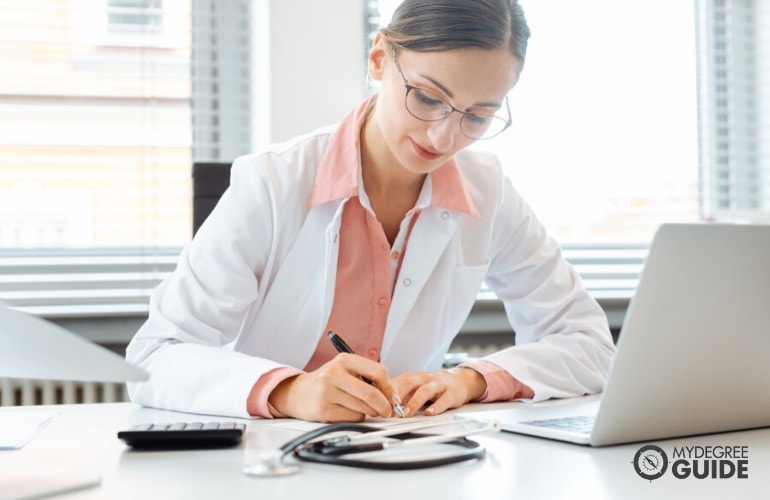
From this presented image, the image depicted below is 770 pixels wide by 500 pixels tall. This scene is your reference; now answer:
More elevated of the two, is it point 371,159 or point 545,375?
point 371,159

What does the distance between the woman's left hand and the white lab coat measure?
0.09 metres

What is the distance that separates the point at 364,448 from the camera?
2.74 ft

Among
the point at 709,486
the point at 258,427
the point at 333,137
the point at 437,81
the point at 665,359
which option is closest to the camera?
the point at 709,486

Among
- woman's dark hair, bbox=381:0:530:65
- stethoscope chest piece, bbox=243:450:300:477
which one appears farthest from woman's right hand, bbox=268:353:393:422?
woman's dark hair, bbox=381:0:530:65

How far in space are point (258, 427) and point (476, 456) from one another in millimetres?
322

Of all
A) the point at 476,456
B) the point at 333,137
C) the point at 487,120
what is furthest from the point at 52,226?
the point at 476,456

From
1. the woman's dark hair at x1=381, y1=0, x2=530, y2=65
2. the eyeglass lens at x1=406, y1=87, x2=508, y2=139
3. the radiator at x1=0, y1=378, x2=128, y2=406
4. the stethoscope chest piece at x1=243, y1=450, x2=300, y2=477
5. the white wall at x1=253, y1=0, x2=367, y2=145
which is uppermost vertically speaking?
the white wall at x1=253, y1=0, x2=367, y2=145

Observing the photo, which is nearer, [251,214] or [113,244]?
[251,214]

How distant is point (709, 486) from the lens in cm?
75

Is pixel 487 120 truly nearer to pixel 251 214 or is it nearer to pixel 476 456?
pixel 251 214

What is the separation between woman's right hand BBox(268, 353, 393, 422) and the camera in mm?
1064

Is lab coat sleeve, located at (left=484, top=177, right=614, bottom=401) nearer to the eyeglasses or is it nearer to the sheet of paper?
the eyeglasses

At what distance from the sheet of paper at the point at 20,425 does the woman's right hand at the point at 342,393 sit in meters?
0.29
